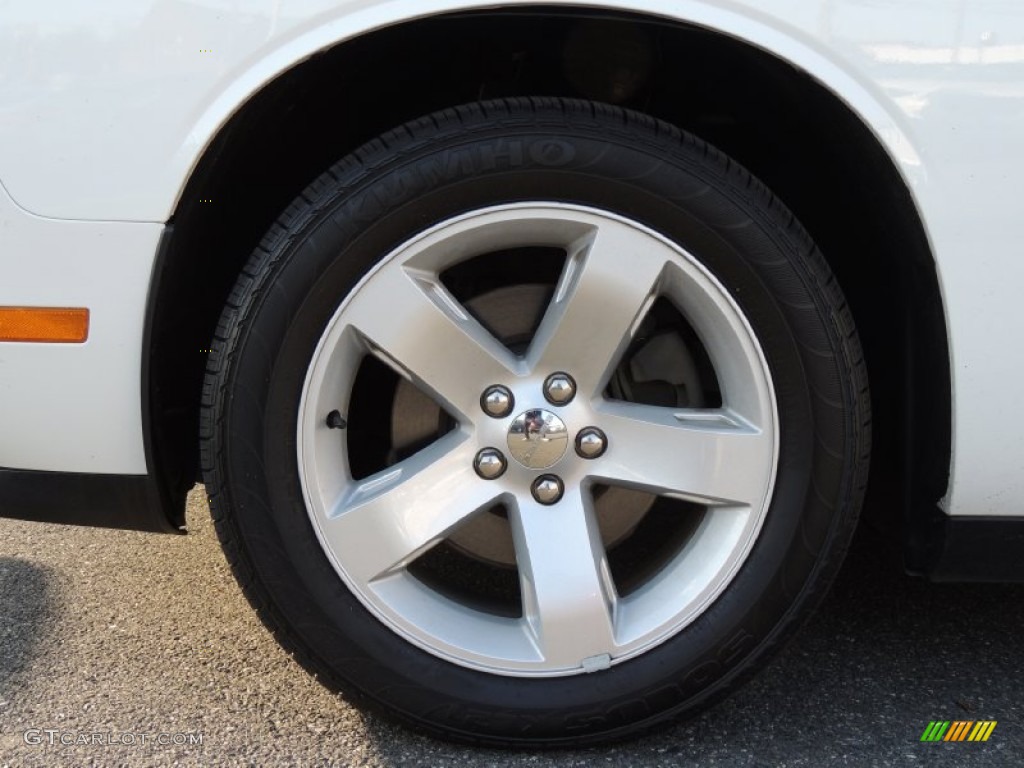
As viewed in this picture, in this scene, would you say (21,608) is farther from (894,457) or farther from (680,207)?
(894,457)

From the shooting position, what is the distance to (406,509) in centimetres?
153

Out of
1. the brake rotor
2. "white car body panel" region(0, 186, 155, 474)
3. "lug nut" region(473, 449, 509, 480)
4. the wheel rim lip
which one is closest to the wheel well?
"white car body panel" region(0, 186, 155, 474)

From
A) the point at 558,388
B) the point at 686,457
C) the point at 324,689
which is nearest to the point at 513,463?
the point at 558,388

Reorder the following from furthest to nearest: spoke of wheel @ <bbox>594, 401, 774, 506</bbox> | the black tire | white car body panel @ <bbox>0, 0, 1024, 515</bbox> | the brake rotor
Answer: the brake rotor < spoke of wheel @ <bbox>594, 401, 774, 506</bbox> < the black tire < white car body panel @ <bbox>0, 0, 1024, 515</bbox>

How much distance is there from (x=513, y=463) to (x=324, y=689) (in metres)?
0.55

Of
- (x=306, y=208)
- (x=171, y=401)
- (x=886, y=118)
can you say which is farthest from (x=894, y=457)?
(x=171, y=401)

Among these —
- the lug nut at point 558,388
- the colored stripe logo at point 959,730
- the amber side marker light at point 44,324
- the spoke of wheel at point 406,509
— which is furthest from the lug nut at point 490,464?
the colored stripe logo at point 959,730

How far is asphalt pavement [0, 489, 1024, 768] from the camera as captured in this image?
155 cm

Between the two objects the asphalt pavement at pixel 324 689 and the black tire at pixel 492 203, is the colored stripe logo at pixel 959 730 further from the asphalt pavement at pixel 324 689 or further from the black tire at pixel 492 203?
the black tire at pixel 492 203

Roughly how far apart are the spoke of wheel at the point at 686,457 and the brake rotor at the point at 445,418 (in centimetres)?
18

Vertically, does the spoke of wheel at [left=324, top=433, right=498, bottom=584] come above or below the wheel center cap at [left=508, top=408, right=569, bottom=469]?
below

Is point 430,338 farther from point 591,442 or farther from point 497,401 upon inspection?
point 591,442

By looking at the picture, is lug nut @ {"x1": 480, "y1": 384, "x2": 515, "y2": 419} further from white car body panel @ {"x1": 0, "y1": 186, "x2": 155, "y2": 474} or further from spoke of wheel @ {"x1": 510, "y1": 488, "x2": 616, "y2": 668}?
white car body panel @ {"x1": 0, "y1": 186, "x2": 155, "y2": 474}

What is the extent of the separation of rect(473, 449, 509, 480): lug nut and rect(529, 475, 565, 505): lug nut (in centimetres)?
6
